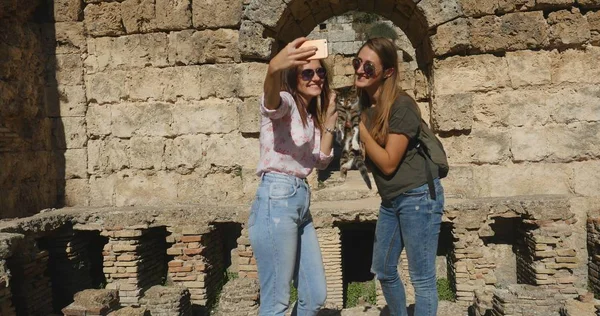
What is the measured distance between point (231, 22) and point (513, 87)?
369 cm

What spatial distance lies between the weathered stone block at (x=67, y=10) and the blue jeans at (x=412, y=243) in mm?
5463

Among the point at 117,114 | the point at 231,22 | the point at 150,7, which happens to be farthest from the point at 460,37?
the point at 117,114

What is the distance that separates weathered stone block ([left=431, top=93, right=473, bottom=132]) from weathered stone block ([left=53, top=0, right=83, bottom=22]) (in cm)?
500

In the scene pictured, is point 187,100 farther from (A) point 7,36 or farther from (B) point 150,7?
(A) point 7,36

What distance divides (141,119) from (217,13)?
1766 mm

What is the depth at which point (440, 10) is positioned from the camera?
5789 millimetres

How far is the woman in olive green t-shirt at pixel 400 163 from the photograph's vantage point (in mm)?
2736

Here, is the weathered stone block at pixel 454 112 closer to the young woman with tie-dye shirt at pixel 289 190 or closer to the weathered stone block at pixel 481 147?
the weathered stone block at pixel 481 147

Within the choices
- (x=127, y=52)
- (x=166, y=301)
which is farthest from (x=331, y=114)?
(x=127, y=52)

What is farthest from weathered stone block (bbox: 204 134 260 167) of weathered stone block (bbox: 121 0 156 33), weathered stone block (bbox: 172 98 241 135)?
weathered stone block (bbox: 121 0 156 33)

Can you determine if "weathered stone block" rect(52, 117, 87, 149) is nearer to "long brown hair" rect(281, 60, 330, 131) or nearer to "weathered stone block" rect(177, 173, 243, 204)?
"weathered stone block" rect(177, 173, 243, 204)

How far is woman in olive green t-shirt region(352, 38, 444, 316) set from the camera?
8.98 ft

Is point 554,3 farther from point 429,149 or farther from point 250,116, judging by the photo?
point 429,149

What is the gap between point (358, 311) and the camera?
4.53 metres
